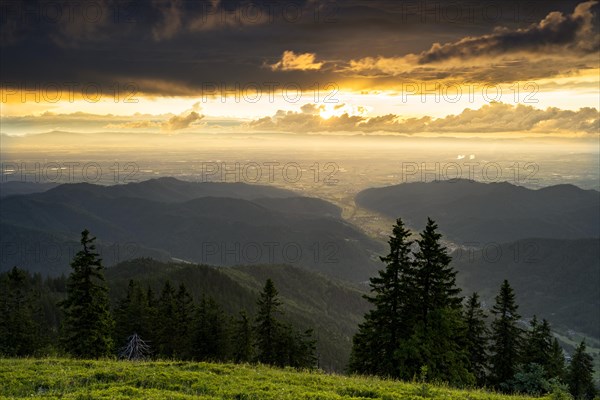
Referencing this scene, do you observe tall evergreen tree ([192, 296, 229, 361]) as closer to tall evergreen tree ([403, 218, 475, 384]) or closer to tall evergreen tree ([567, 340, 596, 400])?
tall evergreen tree ([403, 218, 475, 384])

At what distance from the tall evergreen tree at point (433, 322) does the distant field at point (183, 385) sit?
388 inches

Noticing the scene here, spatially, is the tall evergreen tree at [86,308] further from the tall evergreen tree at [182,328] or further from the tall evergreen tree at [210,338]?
the tall evergreen tree at [210,338]

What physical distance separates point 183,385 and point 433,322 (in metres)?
19.5

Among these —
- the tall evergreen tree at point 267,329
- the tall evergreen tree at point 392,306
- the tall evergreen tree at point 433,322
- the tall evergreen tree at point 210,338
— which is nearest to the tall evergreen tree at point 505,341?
the tall evergreen tree at point 433,322

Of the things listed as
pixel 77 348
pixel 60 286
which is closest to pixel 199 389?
pixel 77 348

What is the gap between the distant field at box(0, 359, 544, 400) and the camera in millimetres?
17734

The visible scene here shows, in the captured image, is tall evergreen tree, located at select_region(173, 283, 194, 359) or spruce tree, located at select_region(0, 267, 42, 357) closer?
tall evergreen tree, located at select_region(173, 283, 194, 359)

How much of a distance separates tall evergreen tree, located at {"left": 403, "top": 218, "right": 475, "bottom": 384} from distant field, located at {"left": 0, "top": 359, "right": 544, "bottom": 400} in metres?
9.84

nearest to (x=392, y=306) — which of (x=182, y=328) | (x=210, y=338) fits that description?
(x=210, y=338)

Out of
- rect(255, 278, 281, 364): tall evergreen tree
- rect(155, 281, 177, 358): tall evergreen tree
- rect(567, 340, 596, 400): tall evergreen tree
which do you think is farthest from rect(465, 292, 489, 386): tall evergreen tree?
rect(155, 281, 177, 358): tall evergreen tree

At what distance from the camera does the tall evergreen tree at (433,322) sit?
3009cm

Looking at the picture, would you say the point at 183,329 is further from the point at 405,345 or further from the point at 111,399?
the point at 111,399

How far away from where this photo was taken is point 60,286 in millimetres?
178375

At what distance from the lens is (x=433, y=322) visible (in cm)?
3095
